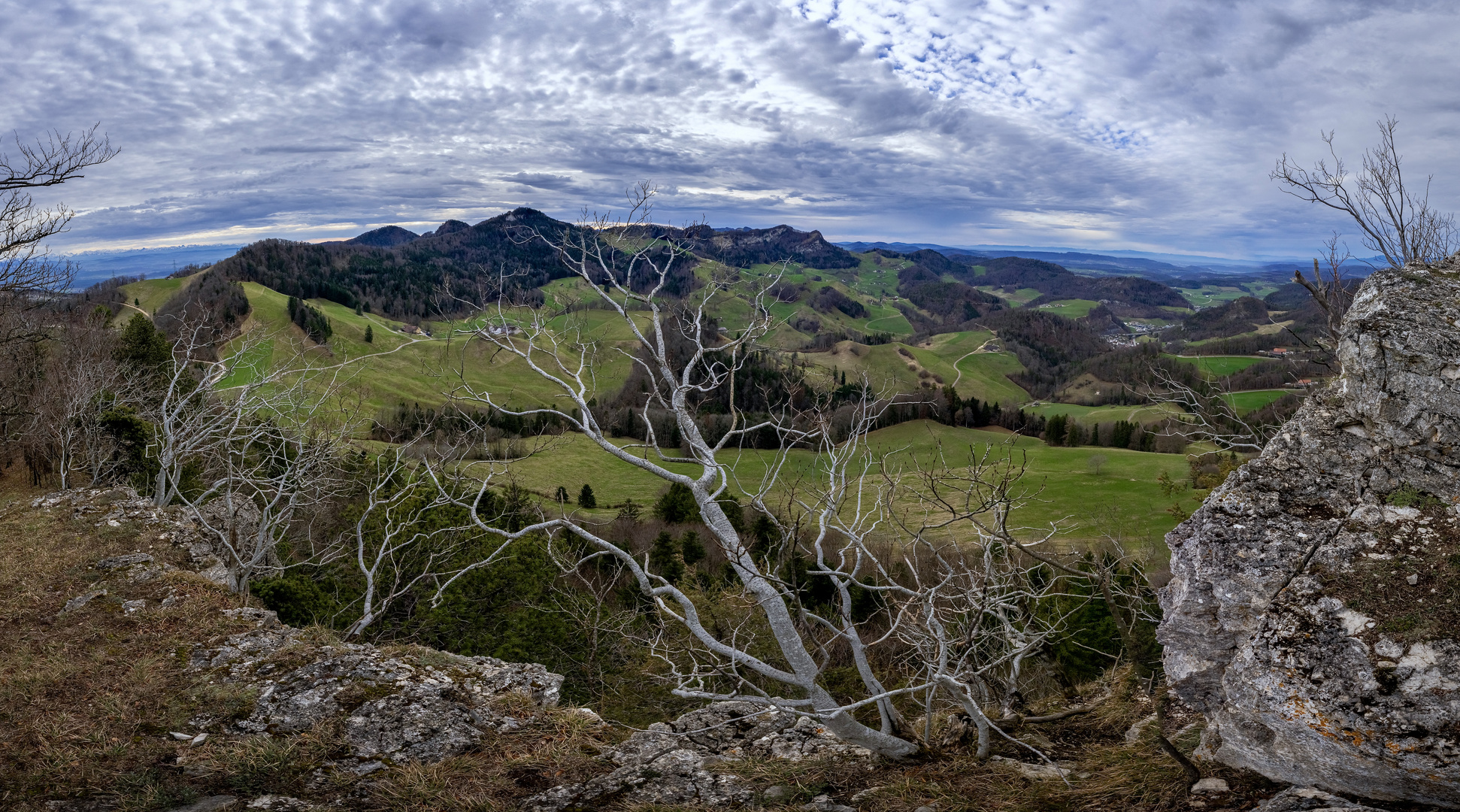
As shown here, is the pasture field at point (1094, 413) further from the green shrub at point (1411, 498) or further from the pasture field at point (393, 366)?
the green shrub at point (1411, 498)

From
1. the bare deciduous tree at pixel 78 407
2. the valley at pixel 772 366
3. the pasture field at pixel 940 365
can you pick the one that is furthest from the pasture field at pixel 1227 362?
the bare deciduous tree at pixel 78 407

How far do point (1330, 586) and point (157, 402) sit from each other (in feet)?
139

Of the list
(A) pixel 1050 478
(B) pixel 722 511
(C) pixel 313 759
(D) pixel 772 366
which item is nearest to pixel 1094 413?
(D) pixel 772 366

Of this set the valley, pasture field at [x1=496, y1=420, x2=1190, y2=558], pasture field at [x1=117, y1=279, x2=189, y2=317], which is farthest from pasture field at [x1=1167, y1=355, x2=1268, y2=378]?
pasture field at [x1=117, y1=279, x2=189, y2=317]

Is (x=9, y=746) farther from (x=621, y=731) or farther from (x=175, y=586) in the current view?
(x=621, y=731)

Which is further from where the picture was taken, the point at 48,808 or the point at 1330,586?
the point at 48,808

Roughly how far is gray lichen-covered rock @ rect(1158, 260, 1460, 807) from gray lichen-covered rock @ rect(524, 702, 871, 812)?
3625 mm

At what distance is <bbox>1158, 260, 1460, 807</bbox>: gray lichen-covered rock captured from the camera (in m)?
3.47

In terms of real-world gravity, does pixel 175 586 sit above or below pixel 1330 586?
below

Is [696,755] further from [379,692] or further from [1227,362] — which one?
[1227,362]

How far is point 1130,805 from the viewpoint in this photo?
4504mm

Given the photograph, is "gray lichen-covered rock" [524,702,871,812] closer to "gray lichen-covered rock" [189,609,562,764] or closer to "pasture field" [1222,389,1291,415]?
"gray lichen-covered rock" [189,609,562,764]

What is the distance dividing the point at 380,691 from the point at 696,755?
14.6 feet

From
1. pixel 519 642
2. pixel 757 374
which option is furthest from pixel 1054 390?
pixel 519 642
